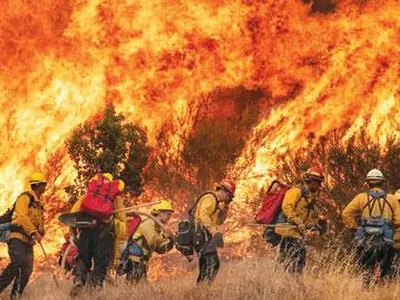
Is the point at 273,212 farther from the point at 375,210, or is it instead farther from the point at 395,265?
the point at 395,265

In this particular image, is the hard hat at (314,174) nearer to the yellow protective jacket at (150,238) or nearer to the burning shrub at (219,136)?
the yellow protective jacket at (150,238)

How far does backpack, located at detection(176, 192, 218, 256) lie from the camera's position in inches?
410

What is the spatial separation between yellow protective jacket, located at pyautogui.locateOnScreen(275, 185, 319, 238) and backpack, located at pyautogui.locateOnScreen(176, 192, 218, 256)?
2.99 ft

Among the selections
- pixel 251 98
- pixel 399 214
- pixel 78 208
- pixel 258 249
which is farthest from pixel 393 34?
pixel 78 208

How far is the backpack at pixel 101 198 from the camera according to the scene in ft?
33.1

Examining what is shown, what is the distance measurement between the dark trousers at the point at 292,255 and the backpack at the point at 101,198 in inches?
88.7

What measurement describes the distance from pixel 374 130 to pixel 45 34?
393 inches

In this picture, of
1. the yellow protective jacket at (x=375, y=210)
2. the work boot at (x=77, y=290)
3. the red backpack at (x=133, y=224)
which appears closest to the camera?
the work boot at (x=77, y=290)

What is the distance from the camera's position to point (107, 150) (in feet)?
73.4

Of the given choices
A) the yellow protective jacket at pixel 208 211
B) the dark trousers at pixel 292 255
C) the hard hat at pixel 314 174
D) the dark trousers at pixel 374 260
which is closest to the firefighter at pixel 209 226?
the yellow protective jacket at pixel 208 211

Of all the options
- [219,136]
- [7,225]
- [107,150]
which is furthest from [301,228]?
[219,136]

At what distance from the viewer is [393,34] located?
22391mm

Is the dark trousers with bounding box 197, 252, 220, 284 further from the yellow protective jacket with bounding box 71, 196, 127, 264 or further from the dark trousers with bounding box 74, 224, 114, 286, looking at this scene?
the dark trousers with bounding box 74, 224, 114, 286

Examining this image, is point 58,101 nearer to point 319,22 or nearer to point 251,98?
point 251,98
